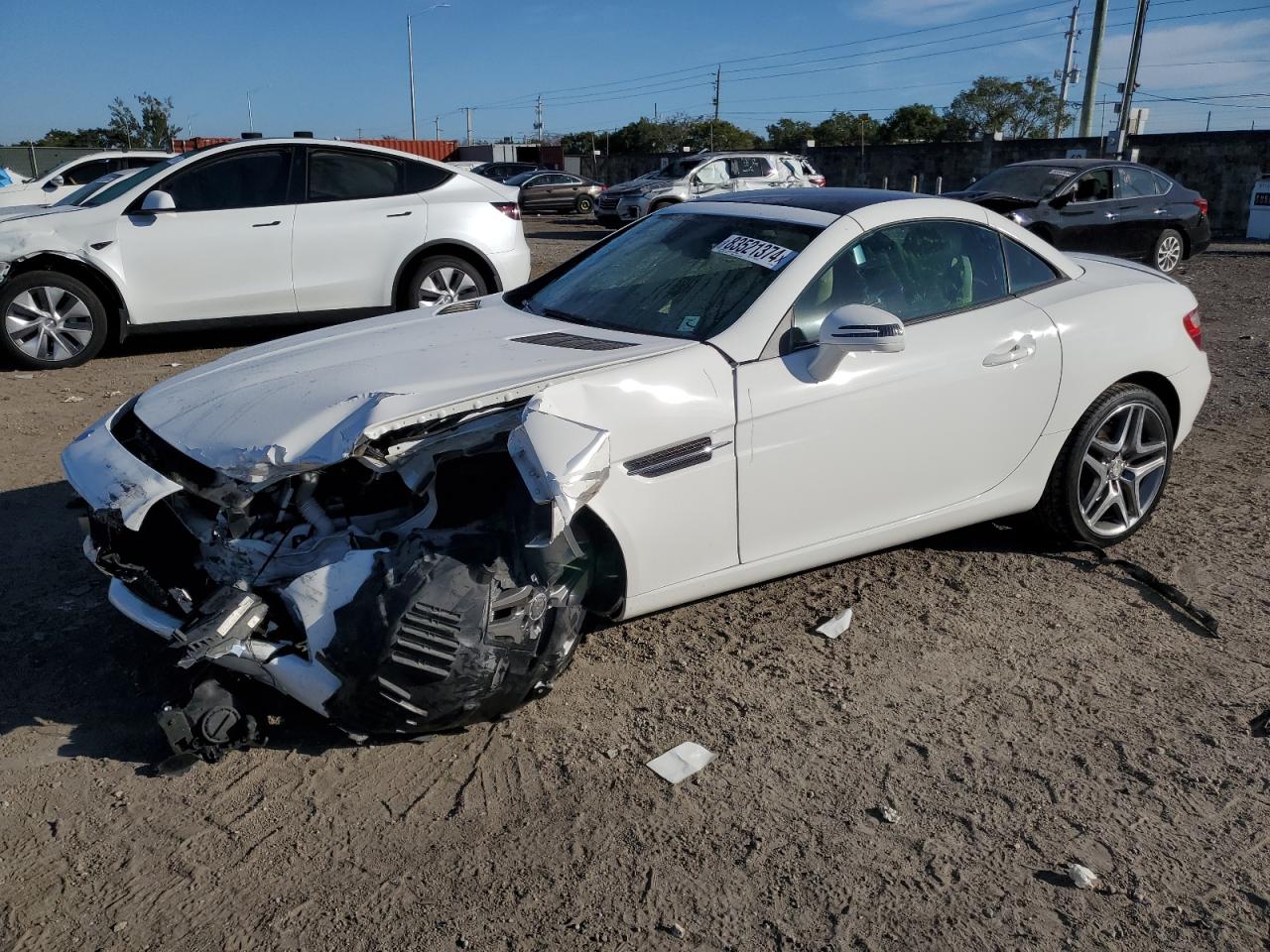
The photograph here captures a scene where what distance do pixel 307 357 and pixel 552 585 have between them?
4.55 ft

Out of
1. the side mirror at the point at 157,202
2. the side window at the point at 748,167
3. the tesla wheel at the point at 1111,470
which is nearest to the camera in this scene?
the tesla wheel at the point at 1111,470

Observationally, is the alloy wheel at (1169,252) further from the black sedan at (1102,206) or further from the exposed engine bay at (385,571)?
the exposed engine bay at (385,571)

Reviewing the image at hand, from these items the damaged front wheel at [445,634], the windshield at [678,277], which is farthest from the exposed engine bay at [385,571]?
the windshield at [678,277]

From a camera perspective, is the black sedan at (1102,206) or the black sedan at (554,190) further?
the black sedan at (554,190)

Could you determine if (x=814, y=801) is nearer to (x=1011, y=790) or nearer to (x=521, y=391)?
(x=1011, y=790)

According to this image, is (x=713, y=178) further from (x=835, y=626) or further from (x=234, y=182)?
(x=835, y=626)

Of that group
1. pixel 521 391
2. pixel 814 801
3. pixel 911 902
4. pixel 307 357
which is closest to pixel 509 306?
pixel 307 357

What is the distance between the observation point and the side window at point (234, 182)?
7883 millimetres

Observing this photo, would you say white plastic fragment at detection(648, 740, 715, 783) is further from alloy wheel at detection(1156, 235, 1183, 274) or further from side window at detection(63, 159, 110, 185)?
alloy wheel at detection(1156, 235, 1183, 274)

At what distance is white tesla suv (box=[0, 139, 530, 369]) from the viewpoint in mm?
7609

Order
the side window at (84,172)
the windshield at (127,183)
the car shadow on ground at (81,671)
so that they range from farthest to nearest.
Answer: the side window at (84,172)
the windshield at (127,183)
the car shadow on ground at (81,671)

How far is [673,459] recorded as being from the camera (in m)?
3.29

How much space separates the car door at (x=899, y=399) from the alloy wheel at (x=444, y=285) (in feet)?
17.0

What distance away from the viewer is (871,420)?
12.1ft
